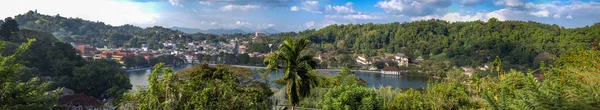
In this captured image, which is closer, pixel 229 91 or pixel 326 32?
pixel 229 91

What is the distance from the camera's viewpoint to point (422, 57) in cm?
5228

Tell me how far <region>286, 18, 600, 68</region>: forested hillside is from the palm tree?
3523 centimetres

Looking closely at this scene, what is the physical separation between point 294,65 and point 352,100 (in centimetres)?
170

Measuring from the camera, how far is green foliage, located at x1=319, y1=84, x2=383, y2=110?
21.6 feet

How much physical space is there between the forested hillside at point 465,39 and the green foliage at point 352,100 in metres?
33.7

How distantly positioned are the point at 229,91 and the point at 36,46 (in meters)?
25.4

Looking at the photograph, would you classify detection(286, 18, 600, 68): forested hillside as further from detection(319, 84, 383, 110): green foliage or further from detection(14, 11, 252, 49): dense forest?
detection(319, 84, 383, 110): green foliage

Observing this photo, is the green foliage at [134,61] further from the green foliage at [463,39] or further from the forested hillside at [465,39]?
the forested hillside at [465,39]

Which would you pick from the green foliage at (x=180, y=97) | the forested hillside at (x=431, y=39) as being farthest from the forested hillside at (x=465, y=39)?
the green foliage at (x=180, y=97)

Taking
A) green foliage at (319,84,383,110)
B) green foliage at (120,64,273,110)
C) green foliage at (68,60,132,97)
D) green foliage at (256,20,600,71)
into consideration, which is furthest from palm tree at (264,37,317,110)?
green foliage at (256,20,600,71)

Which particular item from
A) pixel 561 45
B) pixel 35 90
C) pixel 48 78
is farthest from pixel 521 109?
pixel 561 45

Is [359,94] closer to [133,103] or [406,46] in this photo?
[133,103]

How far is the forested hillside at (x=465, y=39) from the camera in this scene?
42688 mm

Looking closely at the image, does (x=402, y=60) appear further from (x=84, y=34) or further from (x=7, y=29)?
(x=84, y=34)
